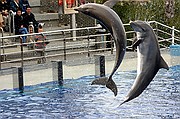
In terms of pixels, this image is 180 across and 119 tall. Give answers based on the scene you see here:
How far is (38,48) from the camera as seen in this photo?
59.9ft


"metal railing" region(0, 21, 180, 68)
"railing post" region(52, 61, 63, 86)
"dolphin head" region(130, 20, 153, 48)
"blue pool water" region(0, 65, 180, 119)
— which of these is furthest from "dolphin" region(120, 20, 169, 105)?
"metal railing" region(0, 21, 180, 68)

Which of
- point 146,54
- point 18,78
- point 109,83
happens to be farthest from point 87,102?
point 146,54

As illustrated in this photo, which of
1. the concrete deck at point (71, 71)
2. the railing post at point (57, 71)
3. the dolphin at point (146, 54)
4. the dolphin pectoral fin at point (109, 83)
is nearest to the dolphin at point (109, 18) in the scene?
the dolphin at point (146, 54)

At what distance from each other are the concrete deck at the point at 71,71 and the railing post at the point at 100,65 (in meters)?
0.14

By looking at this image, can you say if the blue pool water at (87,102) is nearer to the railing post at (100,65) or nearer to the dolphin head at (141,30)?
the railing post at (100,65)

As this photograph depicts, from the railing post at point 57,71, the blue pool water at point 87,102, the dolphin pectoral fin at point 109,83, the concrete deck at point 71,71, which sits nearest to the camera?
the dolphin pectoral fin at point 109,83

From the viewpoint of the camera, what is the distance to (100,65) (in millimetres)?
16953

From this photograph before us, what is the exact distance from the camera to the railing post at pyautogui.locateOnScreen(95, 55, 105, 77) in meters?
16.9

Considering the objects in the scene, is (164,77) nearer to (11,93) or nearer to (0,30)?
(11,93)

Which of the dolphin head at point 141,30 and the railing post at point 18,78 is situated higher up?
the dolphin head at point 141,30

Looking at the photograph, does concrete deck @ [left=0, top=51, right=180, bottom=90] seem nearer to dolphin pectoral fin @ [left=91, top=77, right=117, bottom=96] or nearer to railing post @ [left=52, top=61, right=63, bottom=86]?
railing post @ [left=52, top=61, right=63, bottom=86]

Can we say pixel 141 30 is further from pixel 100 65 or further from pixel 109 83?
pixel 100 65

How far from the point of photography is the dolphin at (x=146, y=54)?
8492mm

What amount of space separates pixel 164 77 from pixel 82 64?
244 centimetres
